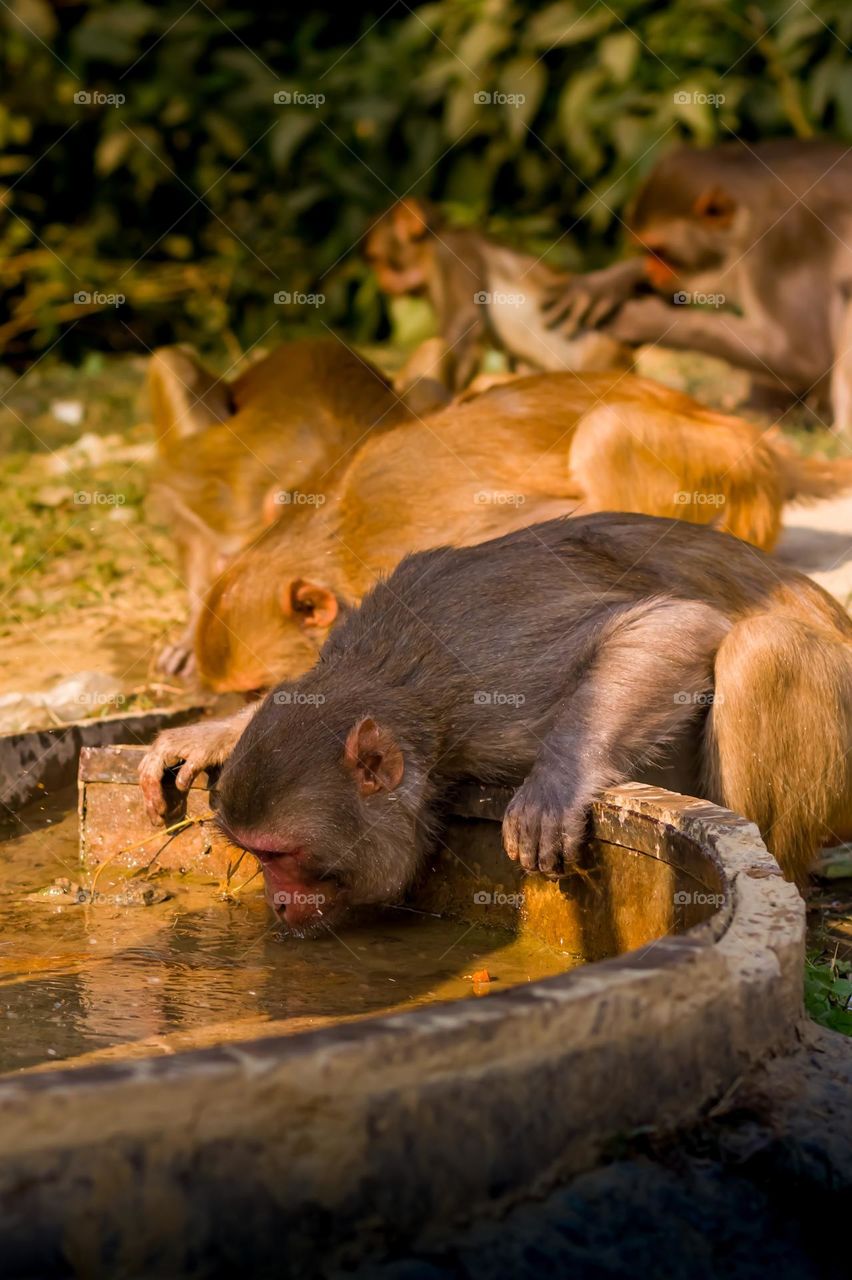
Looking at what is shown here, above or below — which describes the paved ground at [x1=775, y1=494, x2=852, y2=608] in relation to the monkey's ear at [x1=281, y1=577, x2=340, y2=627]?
above

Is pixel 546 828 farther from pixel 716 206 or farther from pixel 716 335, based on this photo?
pixel 716 206

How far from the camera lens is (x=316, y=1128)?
2.04m

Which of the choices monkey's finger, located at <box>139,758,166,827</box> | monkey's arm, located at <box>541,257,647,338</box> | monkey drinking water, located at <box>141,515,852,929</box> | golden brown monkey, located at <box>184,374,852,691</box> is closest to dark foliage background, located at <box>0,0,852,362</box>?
monkey's arm, located at <box>541,257,647,338</box>

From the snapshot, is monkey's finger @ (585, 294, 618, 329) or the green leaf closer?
monkey's finger @ (585, 294, 618, 329)

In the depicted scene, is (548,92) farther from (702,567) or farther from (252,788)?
(252,788)

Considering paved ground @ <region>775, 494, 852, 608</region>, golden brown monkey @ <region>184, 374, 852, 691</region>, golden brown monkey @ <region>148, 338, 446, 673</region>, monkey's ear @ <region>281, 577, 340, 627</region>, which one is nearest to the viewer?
monkey's ear @ <region>281, 577, 340, 627</region>

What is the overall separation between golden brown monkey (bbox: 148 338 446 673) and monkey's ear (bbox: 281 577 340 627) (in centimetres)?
142

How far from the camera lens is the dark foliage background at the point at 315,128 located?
1128cm

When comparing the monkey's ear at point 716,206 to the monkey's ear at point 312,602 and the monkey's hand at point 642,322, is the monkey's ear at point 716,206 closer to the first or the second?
the monkey's hand at point 642,322

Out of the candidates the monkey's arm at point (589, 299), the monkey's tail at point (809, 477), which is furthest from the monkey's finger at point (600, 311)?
the monkey's tail at point (809, 477)

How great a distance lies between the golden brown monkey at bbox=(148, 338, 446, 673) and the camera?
279 inches

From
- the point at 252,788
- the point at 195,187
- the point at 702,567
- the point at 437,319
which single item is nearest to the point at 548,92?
the point at 437,319

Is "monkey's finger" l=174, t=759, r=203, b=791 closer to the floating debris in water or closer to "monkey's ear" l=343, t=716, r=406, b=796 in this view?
the floating debris in water

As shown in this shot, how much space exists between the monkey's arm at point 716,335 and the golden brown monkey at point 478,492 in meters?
3.40
